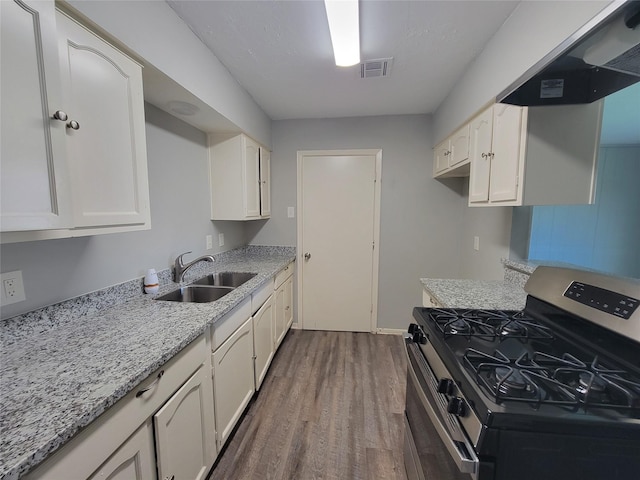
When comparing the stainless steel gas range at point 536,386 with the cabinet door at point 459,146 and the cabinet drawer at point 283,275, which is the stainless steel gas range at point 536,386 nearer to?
the cabinet door at point 459,146

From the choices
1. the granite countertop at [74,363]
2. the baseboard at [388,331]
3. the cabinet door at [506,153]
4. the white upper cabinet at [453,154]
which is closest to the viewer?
the granite countertop at [74,363]

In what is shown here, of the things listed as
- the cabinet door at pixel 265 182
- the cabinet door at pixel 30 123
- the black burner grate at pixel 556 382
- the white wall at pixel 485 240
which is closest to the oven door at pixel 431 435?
the black burner grate at pixel 556 382

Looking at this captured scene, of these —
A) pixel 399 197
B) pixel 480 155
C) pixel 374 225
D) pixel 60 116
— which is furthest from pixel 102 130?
pixel 399 197

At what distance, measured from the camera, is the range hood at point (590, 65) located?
27.6 inches

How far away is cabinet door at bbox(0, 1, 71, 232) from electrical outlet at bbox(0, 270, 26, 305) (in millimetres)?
394

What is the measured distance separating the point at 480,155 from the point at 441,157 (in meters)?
0.89

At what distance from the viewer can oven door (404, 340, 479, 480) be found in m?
0.69

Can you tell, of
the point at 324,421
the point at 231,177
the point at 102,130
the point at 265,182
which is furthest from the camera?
the point at 265,182

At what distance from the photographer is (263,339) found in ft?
6.98

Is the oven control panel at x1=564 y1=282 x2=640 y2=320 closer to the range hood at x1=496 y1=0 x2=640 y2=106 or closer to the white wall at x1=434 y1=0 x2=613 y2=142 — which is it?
the range hood at x1=496 y1=0 x2=640 y2=106

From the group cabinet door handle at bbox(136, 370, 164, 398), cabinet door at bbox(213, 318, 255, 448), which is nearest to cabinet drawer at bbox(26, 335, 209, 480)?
cabinet door handle at bbox(136, 370, 164, 398)

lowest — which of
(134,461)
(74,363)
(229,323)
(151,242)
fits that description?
(134,461)

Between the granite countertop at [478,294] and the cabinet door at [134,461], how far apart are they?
1.40 metres

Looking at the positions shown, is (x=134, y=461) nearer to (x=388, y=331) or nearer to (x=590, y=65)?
(x=590, y=65)
